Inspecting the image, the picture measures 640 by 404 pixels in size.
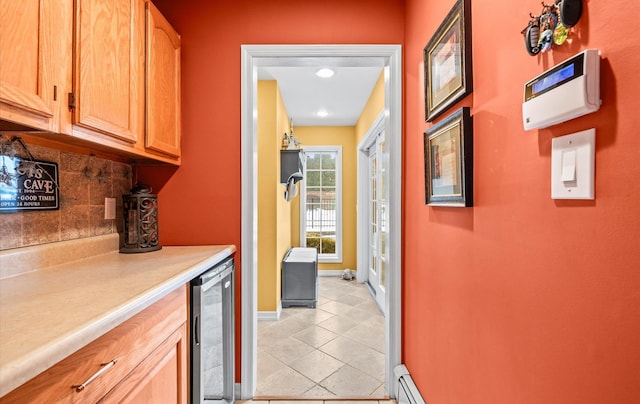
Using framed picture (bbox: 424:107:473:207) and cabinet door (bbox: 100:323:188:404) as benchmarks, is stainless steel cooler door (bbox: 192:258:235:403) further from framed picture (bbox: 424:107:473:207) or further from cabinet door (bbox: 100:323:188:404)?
framed picture (bbox: 424:107:473:207)

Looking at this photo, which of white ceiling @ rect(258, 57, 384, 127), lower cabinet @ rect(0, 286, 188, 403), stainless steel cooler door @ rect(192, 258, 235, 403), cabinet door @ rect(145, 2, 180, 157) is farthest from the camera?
white ceiling @ rect(258, 57, 384, 127)

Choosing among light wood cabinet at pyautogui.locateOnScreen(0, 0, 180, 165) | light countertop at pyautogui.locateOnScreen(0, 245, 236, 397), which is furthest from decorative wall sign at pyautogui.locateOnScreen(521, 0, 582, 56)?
light wood cabinet at pyautogui.locateOnScreen(0, 0, 180, 165)

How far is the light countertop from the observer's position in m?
0.59

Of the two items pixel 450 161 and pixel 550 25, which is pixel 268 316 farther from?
pixel 550 25

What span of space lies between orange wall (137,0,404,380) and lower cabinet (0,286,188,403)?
0.72 m

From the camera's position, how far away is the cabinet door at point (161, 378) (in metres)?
0.90

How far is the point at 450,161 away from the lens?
4.01 feet

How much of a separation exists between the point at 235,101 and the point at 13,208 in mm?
1180

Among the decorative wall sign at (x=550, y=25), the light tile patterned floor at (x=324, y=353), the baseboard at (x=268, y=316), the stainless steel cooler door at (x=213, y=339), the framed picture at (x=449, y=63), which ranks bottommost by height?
the light tile patterned floor at (x=324, y=353)

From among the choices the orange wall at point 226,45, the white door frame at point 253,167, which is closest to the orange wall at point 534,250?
the white door frame at point 253,167

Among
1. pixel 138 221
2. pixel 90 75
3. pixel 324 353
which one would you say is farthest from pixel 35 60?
pixel 324 353

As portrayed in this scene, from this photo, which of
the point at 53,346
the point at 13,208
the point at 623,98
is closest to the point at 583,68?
the point at 623,98

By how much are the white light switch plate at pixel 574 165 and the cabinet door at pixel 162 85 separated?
1.65 meters

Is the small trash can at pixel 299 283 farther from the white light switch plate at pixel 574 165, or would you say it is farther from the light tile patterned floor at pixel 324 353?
the white light switch plate at pixel 574 165
